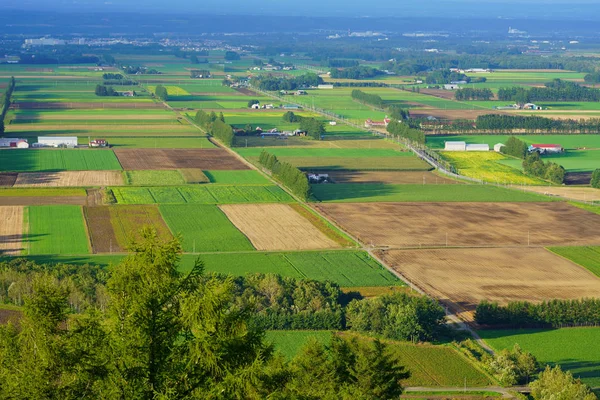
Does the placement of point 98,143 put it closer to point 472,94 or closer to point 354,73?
point 472,94

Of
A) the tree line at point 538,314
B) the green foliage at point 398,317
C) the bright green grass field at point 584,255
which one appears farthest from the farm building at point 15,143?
the tree line at point 538,314

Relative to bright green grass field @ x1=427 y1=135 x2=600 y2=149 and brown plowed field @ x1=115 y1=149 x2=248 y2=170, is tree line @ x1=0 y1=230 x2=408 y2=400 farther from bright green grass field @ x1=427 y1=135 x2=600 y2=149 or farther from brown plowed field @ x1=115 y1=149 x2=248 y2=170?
bright green grass field @ x1=427 y1=135 x2=600 y2=149

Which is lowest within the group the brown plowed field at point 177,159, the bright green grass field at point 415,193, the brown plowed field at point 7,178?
the brown plowed field at point 177,159

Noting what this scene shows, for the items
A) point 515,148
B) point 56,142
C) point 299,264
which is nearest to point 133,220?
point 299,264

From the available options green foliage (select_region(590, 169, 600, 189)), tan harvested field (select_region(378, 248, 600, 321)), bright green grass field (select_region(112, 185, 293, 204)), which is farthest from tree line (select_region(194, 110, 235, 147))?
tan harvested field (select_region(378, 248, 600, 321))

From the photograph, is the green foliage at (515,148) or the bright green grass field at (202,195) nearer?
the bright green grass field at (202,195)

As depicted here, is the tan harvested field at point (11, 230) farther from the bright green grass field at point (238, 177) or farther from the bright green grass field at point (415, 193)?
the bright green grass field at point (415, 193)
